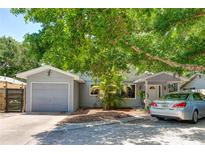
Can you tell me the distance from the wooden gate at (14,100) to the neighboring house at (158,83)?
8.73m

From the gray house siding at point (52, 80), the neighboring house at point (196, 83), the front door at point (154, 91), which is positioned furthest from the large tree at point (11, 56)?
the neighboring house at point (196, 83)

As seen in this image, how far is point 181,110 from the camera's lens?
13031 millimetres

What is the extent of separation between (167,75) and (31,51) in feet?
38.5

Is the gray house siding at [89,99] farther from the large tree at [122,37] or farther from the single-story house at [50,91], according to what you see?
the large tree at [122,37]

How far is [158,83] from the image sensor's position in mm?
22266

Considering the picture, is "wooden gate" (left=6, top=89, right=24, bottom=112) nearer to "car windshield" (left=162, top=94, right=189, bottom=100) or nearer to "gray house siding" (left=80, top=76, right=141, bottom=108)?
"gray house siding" (left=80, top=76, right=141, bottom=108)

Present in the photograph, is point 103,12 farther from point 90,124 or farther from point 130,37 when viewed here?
point 90,124

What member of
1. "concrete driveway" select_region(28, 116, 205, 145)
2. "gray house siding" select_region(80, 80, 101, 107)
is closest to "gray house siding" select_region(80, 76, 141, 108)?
"gray house siding" select_region(80, 80, 101, 107)

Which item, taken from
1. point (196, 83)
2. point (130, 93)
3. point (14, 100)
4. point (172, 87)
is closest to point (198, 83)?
point (196, 83)

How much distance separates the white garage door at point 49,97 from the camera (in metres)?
19.9

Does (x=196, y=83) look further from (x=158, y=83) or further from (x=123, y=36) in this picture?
(x=123, y=36)

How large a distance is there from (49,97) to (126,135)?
Result: 1065cm

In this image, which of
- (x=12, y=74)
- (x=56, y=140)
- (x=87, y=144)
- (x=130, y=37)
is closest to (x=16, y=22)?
(x=130, y=37)

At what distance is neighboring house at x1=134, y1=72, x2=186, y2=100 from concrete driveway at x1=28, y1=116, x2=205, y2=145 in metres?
8.32
